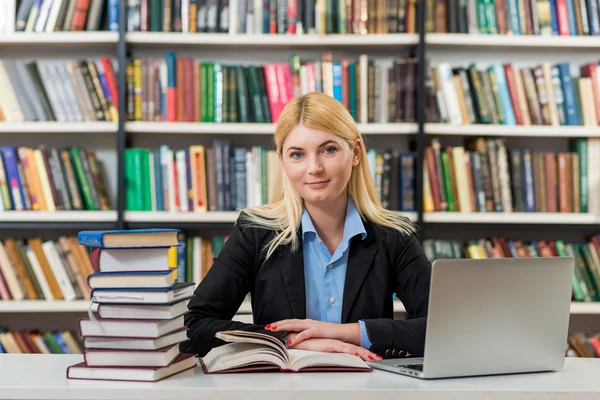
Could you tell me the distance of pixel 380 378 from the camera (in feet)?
4.01

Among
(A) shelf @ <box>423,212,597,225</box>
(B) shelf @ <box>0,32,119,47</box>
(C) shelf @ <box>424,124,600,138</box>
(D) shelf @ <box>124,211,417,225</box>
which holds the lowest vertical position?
(A) shelf @ <box>423,212,597,225</box>

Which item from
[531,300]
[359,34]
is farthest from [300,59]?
[531,300]

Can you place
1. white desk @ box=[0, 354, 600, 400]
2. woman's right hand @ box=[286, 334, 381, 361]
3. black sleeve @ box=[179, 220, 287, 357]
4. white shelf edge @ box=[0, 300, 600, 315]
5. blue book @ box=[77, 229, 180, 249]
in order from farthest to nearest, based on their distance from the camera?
white shelf edge @ box=[0, 300, 600, 315], black sleeve @ box=[179, 220, 287, 357], woman's right hand @ box=[286, 334, 381, 361], blue book @ box=[77, 229, 180, 249], white desk @ box=[0, 354, 600, 400]

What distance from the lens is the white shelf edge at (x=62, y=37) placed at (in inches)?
115

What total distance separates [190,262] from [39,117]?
0.88 metres

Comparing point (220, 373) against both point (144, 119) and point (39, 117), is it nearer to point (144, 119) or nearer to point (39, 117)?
point (144, 119)

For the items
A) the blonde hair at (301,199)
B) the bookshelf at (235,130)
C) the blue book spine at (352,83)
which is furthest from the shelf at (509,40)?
the blonde hair at (301,199)

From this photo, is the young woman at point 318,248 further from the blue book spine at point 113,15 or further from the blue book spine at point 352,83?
the blue book spine at point 113,15

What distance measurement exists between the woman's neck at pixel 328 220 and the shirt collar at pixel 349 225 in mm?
21

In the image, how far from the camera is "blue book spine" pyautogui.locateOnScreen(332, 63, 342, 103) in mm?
2918

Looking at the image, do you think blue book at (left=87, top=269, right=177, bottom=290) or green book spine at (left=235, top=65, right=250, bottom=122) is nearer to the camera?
blue book at (left=87, top=269, right=177, bottom=290)

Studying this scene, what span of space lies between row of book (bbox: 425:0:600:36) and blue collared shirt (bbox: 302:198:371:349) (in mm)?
1420

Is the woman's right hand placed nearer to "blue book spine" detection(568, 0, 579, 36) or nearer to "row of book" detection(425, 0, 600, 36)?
"row of book" detection(425, 0, 600, 36)

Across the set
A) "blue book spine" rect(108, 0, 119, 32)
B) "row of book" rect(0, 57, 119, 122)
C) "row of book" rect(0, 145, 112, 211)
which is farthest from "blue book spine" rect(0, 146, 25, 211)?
"blue book spine" rect(108, 0, 119, 32)
